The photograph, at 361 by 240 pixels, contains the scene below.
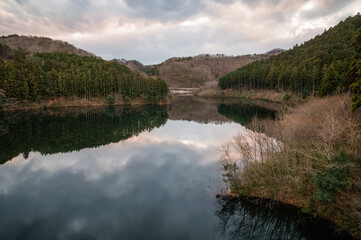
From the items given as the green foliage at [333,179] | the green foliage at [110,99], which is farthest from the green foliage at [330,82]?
the green foliage at [110,99]

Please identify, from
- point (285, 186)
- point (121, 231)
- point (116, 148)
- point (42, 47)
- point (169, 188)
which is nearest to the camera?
point (121, 231)

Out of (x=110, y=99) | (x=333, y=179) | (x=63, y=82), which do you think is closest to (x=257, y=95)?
(x=110, y=99)

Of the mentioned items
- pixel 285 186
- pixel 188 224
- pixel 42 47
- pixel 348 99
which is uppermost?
pixel 42 47

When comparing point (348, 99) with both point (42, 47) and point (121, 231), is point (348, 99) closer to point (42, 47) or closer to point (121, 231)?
point (121, 231)

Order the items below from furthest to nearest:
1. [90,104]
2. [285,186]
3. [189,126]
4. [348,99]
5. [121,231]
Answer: [90,104], [189,126], [348,99], [285,186], [121,231]

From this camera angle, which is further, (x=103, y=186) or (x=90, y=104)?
(x=90, y=104)

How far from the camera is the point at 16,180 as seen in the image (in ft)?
69.5

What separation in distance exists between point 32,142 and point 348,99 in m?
47.9

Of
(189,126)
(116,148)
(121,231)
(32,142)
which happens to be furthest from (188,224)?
(189,126)

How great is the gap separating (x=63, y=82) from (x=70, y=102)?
7692mm

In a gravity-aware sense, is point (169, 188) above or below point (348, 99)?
below

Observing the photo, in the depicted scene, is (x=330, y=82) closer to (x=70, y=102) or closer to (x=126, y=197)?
(x=126, y=197)

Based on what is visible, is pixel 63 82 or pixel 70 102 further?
pixel 70 102

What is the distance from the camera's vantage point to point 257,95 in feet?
359
